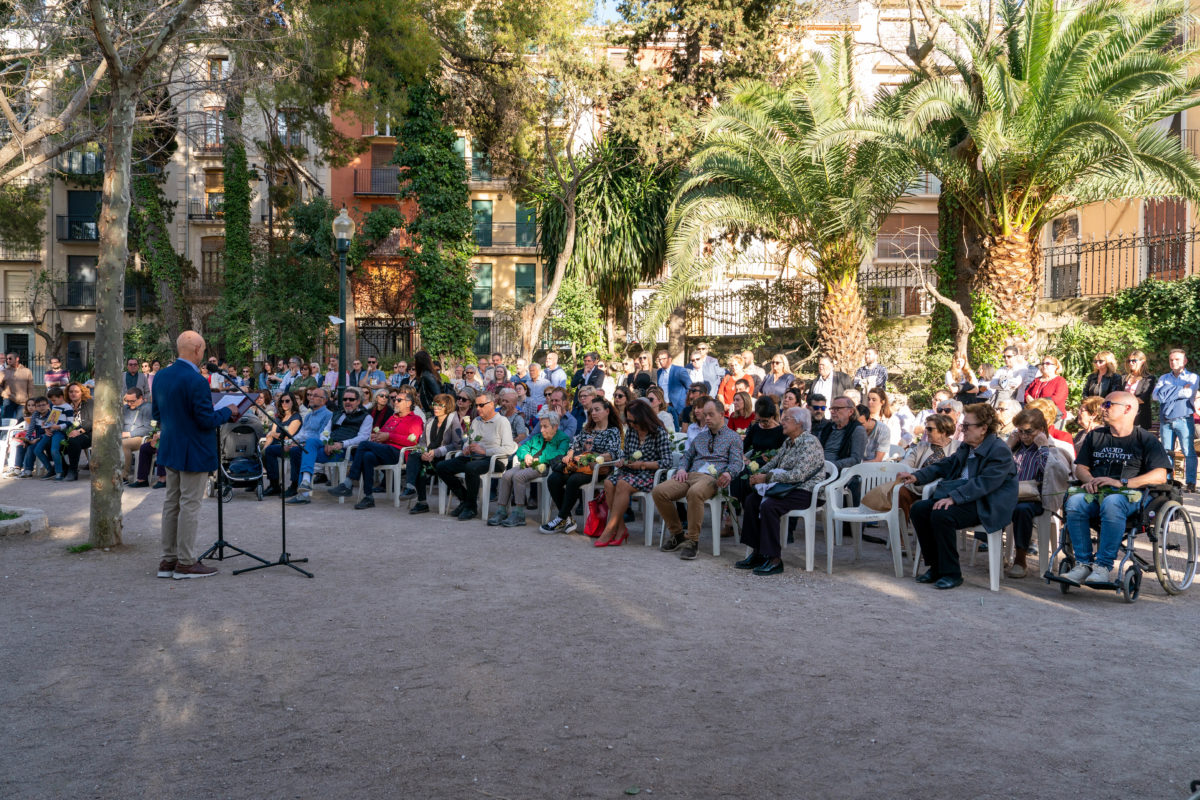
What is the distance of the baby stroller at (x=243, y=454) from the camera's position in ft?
39.8

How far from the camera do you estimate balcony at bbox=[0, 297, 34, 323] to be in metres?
43.5

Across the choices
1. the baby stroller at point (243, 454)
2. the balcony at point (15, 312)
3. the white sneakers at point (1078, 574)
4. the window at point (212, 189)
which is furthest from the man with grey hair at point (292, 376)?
the balcony at point (15, 312)

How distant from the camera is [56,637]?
20.0 feet

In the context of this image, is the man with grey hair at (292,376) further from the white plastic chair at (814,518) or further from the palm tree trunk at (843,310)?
the white plastic chair at (814,518)

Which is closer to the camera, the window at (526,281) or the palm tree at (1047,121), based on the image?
the palm tree at (1047,121)

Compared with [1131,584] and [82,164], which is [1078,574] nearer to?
[1131,584]

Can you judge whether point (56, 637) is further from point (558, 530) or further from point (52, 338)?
point (52, 338)

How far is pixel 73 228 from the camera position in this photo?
43.6m

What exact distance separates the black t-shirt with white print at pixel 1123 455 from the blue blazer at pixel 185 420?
6.69 metres

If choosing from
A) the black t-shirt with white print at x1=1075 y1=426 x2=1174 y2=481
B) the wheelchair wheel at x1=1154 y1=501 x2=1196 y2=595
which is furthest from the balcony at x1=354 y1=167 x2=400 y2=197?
the wheelchair wheel at x1=1154 y1=501 x2=1196 y2=595

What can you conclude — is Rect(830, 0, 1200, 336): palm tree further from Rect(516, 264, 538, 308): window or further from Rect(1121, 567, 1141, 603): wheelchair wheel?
Rect(516, 264, 538, 308): window

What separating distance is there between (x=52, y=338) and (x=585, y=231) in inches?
1134

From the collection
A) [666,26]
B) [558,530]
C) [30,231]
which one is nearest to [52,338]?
[30,231]

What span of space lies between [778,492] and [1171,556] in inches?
128
